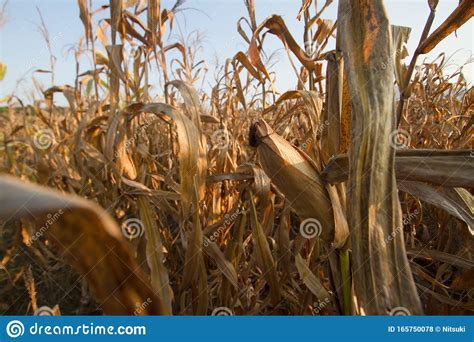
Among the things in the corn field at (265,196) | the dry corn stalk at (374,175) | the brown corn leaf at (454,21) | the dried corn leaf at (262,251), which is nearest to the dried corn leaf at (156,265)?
the corn field at (265,196)

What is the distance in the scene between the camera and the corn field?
465mm

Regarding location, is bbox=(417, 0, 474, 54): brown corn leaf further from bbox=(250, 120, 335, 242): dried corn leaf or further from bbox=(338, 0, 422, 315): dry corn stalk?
bbox=(250, 120, 335, 242): dried corn leaf

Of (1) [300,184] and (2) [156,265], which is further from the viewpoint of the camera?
(2) [156,265]

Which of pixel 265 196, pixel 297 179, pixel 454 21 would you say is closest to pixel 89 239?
pixel 297 179

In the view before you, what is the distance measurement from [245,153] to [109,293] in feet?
2.74

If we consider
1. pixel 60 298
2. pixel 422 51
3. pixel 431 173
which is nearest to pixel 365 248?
pixel 431 173

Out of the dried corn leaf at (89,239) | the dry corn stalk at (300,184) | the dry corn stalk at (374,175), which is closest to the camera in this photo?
the dried corn leaf at (89,239)

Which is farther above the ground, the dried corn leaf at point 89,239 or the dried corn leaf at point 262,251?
the dried corn leaf at point 89,239

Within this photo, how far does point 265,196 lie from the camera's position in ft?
2.76

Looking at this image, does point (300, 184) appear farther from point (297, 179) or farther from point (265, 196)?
point (265, 196)

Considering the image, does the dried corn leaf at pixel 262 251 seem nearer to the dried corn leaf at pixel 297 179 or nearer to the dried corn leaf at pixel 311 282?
the dried corn leaf at pixel 311 282

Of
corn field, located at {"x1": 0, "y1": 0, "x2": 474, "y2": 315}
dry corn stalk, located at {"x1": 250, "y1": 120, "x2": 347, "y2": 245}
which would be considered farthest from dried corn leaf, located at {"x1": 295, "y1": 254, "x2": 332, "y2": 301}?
dry corn stalk, located at {"x1": 250, "y1": 120, "x2": 347, "y2": 245}

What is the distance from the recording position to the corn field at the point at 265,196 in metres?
0.46
